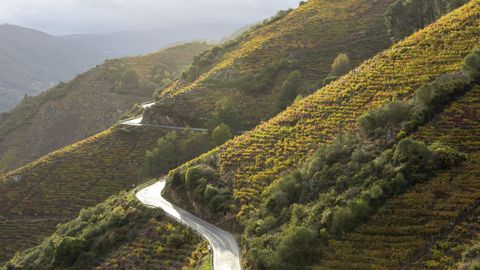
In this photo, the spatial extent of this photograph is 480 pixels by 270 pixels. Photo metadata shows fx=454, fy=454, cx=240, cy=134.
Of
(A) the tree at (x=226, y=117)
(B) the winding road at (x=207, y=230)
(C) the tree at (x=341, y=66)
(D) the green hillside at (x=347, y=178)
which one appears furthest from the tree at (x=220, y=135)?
(C) the tree at (x=341, y=66)

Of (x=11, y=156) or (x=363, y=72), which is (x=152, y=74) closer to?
(x=11, y=156)

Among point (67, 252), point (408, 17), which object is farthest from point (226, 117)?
point (67, 252)

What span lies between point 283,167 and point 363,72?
18.0 metres

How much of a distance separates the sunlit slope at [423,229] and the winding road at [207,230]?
9073 mm

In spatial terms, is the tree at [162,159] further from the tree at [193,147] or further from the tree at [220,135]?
the tree at [220,135]

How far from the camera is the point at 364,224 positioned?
26.7 m

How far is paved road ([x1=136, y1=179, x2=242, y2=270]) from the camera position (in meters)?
32.5

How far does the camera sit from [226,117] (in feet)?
241

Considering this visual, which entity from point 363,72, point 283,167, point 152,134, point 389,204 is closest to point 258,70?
point 152,134

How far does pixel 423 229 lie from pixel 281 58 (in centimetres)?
6521

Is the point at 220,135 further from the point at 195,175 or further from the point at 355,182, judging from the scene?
the point at 355,182

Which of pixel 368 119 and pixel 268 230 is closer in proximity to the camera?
pixel 268 230

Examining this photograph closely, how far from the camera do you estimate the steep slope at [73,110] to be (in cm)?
12056

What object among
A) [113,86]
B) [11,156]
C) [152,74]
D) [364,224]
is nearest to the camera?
[364,224]
